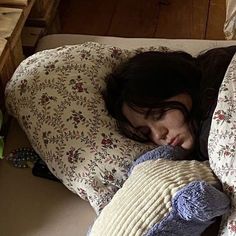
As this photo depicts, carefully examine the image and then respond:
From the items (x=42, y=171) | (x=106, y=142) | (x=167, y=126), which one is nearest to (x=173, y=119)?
(x=167, y=126)

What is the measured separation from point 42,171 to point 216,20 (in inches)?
41.7

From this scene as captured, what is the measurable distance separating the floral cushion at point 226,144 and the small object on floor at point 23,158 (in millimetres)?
355

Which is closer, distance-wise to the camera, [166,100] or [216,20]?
[166,100]

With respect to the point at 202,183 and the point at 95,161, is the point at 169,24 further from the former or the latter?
the point at 202,183

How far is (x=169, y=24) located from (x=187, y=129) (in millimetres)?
959

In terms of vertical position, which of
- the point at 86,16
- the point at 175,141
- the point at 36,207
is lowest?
the point at 86,16

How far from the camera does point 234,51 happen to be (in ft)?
3.84

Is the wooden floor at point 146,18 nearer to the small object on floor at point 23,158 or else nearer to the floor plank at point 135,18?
the floor plank at point 135,18

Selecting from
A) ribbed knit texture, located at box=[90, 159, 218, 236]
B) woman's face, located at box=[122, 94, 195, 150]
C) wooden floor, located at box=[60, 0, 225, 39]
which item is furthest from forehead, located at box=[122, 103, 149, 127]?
wooden floor, located at box=[60, 0, 225, 39]

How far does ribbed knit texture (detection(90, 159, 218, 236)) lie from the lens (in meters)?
0.87

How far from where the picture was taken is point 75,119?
1.06 meters

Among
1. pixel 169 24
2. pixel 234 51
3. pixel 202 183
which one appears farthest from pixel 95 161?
pixel 169 24

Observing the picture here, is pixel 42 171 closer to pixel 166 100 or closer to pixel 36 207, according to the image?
pixel 36 207

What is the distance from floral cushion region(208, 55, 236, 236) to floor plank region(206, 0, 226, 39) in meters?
0.94
